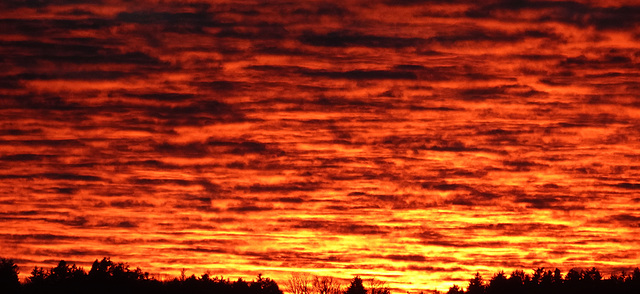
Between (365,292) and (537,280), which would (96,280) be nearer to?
(365,292)

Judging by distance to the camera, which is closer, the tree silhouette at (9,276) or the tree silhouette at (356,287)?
the tree silhouette at (9,276)

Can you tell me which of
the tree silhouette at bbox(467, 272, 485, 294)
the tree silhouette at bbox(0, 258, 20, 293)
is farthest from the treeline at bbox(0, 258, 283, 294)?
the tree silhouette at bbox(467, 272, 485, 294)

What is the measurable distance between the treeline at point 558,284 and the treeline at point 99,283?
65.3 ft

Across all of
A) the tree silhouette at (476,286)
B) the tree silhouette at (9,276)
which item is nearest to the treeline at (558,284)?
the tree silhouette at (476,286)

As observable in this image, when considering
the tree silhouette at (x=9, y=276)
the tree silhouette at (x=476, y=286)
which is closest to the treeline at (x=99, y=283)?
the tree silhouette at (x=9, y=276)

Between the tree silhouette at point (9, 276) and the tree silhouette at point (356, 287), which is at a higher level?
the tree silhouette at point (356, 287)

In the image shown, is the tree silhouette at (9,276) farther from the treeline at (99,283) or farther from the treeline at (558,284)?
the treeline at (558,284)

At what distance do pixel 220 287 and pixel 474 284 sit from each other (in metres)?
21.3

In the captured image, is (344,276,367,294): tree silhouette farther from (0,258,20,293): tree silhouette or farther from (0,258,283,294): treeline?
(0,258,20,293): tree silhouette

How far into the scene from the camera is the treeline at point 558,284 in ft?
262

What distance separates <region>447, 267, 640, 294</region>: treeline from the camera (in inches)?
3141

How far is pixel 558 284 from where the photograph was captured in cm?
8331

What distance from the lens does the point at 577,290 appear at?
80.6 metres

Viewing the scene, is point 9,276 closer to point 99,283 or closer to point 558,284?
point 99,283
